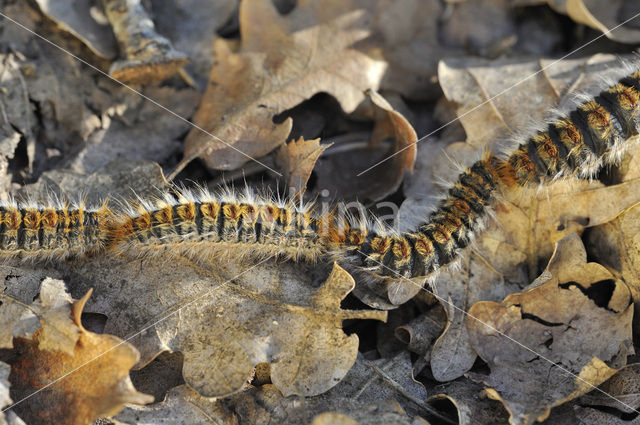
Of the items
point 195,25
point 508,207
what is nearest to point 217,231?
point 508,207

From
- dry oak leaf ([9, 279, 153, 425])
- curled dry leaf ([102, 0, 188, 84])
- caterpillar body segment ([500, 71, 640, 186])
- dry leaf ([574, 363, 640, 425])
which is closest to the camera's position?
dry oak leaf ([9, 279, 153, 425])

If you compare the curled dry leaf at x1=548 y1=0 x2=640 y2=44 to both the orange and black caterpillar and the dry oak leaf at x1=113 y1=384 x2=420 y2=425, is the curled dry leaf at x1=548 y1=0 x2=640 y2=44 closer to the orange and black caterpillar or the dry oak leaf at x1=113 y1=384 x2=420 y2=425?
the orange and black caterpillar

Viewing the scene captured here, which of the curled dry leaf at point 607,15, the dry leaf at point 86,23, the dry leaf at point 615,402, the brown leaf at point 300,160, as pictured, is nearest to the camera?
the dry leaf at point 615,402

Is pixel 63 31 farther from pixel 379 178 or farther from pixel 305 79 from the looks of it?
pixel 379 178

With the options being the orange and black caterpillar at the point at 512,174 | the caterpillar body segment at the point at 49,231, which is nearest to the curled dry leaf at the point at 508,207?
the orange and black caterpillar at the point at 512,174

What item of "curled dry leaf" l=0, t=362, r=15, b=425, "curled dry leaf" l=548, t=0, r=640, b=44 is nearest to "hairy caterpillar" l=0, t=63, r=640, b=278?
"curled dry leaf" l=0, t=362, r=15, b=425

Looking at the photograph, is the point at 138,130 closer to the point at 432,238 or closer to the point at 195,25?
the point at 195,25

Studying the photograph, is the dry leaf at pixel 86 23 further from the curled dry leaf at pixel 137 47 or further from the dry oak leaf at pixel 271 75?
the dry oak leaf at pixel 271 75
